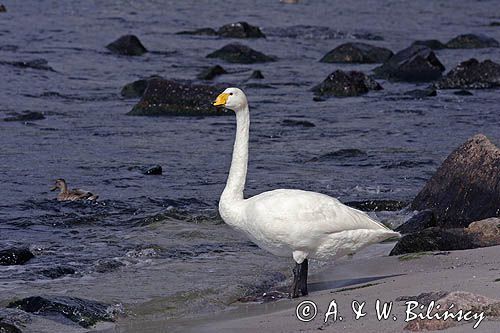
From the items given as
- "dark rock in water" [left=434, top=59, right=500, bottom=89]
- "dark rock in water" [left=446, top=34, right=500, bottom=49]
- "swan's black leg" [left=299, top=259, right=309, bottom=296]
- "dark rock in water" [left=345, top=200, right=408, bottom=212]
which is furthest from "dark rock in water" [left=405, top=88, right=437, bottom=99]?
"swan's black leg" [left=299, top=259, right=309, bottom=296]

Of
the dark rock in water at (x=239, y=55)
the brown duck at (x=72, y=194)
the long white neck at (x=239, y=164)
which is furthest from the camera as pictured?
the dark rock in water at (x=239, y=55)

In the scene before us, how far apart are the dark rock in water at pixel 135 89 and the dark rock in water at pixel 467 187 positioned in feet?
32.7

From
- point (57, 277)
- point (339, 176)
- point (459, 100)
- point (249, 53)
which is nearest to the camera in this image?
point (57, 277)

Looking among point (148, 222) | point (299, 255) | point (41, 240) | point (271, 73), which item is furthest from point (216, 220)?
point (271, 73)

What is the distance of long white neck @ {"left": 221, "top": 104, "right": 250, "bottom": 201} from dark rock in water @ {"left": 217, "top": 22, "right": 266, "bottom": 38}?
774 inches

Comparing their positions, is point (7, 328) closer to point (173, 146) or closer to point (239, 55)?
point (173, 146)

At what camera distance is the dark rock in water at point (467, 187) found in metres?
12.1

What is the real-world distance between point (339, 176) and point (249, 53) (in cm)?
1119

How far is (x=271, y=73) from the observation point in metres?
24.9

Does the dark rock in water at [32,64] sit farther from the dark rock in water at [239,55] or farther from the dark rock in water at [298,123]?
the dark rock in water at [298,123]

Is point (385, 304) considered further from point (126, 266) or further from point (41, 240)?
point (41, 240)

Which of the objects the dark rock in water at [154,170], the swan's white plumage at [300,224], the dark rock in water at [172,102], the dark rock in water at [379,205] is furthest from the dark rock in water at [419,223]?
the dark rock in water at [172,102]

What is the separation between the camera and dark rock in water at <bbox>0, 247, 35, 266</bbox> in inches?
439

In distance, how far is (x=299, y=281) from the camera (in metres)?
9.62
